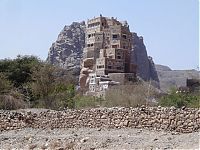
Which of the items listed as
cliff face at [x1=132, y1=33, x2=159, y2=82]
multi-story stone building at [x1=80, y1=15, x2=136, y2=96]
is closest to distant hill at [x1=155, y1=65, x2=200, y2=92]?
cliff face at [x1=132, y1=33, x2=159, y2=82]

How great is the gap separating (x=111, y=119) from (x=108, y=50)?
214ft

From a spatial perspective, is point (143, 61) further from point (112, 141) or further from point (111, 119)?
point (112, 141)

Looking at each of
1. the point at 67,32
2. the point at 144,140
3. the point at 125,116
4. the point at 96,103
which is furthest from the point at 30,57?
the point at 67,32

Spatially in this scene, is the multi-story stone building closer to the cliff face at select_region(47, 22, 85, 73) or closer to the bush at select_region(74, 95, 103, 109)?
the cliff face at select_region(47, 22, 85, 73)

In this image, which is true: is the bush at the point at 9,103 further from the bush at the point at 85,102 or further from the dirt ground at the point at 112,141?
the dirt ground at the point at 112,141

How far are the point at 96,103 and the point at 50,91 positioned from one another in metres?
4.29

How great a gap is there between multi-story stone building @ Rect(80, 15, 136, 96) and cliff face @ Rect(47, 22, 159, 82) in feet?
51.1

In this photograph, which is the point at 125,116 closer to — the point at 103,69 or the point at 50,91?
the point at 50,91

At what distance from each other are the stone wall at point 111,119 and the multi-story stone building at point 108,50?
46535 mm

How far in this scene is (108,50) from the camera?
85125 millimetres

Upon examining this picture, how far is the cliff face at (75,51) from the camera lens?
11475cm

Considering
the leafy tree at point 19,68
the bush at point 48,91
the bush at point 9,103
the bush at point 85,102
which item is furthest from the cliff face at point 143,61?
the bush at point 9,103

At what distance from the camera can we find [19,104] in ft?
107

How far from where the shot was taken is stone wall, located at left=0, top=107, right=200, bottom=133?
1842 cm
